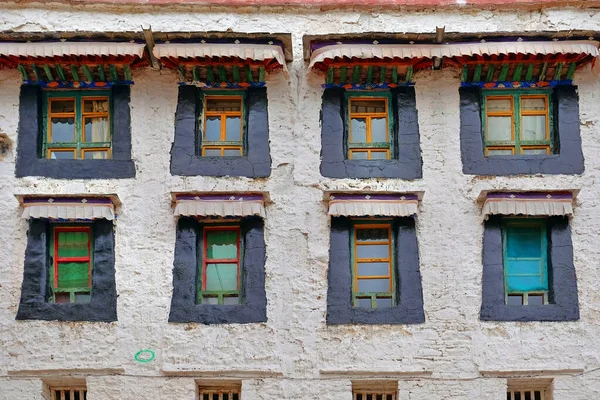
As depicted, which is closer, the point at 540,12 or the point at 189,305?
the point at 189,305

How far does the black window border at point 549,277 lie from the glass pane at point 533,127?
118 centimetres

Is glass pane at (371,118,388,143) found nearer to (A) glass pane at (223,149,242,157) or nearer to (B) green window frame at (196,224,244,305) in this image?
(A) glass pane at (223,149,242,157)

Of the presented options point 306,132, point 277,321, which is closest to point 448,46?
point 306,132

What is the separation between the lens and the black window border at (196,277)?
14.2 metres

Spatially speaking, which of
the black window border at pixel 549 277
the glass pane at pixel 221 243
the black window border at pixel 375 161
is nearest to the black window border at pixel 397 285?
the black window border at pixel 375 161

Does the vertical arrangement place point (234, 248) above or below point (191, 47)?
below

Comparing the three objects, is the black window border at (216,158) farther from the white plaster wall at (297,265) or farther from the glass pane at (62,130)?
the glass pane at (62,130)

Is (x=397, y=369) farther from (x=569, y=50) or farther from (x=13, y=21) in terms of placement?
(x=13, y=21)

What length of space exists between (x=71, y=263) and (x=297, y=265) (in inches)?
119

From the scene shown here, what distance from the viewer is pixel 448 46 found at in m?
14.6

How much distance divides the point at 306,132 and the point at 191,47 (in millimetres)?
1939

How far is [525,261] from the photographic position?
14562mm

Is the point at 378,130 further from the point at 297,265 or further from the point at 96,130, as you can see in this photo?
the point at 96,130

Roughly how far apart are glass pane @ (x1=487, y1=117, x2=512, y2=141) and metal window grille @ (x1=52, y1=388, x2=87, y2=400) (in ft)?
21.1
